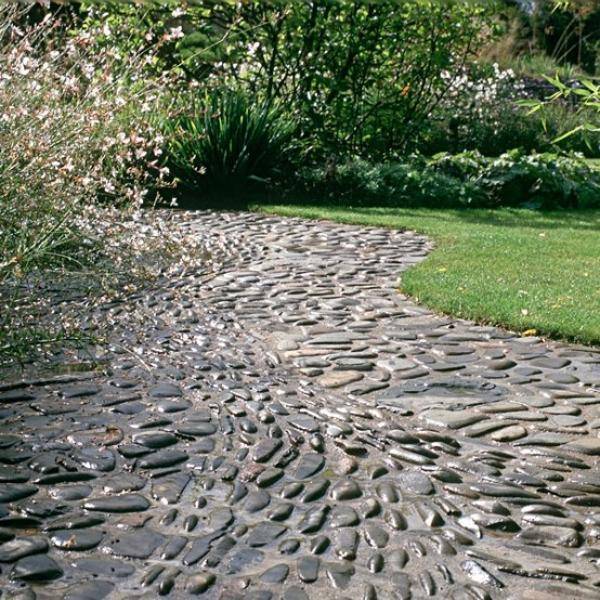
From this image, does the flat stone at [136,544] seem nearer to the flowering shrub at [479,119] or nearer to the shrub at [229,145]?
the shrub at [229,145]

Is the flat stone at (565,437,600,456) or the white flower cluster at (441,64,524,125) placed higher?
the white flower cluster at (441,64,524,125)

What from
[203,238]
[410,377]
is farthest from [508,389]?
[203,238]

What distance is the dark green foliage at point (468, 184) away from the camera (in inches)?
512

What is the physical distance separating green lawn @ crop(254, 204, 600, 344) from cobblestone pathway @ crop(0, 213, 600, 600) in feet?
1.03

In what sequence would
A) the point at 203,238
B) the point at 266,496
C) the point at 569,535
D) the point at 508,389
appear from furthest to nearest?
1. the point at 203,238
2. the point at 508,389
3. the point at 266,496
4. the point at 569,535

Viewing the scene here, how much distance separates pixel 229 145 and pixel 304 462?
27.5 feet

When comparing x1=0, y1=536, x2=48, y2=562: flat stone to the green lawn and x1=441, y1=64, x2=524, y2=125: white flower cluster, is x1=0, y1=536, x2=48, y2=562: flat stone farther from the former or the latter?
x1=441, y1=64, x2=524, y2=125: white flower cluster

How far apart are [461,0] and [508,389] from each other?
951cm

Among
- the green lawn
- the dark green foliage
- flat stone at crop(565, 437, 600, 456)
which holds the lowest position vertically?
flat stone at crop(565, 437, 600, 456)

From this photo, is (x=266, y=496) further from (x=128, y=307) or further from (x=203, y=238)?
(x=203, y=238)

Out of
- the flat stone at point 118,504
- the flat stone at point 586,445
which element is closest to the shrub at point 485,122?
the flat stone at point 586,445

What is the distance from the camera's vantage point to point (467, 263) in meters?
9.06

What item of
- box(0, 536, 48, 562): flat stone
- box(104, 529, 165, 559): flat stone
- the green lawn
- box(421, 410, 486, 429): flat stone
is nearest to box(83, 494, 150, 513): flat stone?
box(104, 529, 165, 559): flat stone

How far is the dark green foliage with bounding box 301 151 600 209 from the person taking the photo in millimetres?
13000
